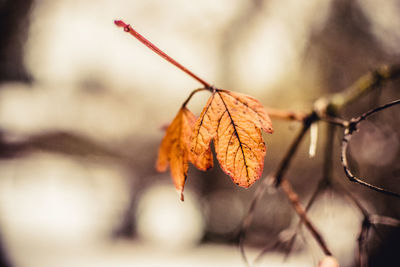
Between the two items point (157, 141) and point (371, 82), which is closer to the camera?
point (371, 82)

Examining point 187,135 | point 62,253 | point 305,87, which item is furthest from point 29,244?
point 187,135

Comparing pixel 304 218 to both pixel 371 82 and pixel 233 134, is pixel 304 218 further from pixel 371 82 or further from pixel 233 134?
pixel 371 82

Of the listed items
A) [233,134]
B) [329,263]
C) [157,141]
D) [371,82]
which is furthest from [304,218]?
[157,141]

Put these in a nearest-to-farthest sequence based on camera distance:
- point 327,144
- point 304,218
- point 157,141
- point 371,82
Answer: point 304,218, point 327,144, point 371,82, point 157,141

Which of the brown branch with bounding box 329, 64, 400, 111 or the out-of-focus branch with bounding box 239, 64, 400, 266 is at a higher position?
the brown branch with bounding box 329, 64, 400, 111

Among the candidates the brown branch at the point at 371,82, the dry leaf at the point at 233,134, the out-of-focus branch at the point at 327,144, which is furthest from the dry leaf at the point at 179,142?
the brown branch at the point at 371,82

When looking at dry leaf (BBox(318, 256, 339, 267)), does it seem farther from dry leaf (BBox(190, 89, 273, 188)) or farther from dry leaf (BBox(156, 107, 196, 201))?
dry leaf (BBox(156, 107, 196, 201))

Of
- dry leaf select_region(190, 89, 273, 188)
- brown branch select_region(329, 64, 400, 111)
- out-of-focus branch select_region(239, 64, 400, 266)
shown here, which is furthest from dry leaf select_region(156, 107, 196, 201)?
brown branch select_region(329, 64, 400, 111)
